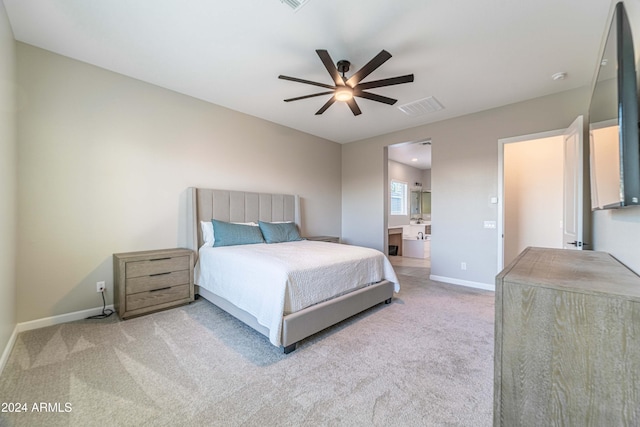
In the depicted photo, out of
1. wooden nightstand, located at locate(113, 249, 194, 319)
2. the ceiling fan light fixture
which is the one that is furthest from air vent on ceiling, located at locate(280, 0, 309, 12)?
wooden nightstand, located at locate(113, 249, 194, 319)

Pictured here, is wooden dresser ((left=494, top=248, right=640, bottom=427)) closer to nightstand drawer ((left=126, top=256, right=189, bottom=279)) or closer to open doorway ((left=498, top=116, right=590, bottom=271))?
nightstand drawer ((left=126, top=256, right=189, bottom=279))

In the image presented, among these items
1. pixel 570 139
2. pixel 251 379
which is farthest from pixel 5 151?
pixel 570 139

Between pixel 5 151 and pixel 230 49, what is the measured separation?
200 cm

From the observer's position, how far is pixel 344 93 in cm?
262

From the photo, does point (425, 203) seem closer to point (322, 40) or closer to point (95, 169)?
point (322, 40)

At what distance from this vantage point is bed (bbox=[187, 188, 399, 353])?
2158 mm

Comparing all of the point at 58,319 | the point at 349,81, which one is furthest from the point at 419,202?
the point at 58,319

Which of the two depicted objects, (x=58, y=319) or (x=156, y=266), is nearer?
(x=58, y=319)

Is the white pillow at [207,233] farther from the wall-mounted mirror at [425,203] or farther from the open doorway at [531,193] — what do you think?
the wall-mounted mirror at [425,203]

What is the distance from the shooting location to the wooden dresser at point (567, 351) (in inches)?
32.8

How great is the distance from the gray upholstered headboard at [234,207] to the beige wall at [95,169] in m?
0.18

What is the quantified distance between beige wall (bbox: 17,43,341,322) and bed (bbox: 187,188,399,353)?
1.25 feet

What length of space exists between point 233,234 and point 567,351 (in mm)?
3279

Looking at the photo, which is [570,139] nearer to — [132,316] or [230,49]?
[230,49]
